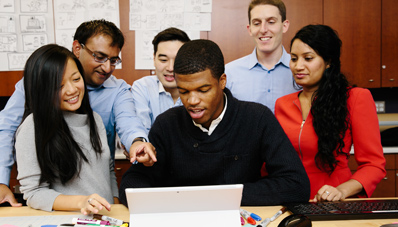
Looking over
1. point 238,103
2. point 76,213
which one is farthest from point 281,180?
point 76,213

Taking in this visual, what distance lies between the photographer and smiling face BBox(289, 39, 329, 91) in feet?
5.57

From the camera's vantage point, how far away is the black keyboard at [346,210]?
1086mm

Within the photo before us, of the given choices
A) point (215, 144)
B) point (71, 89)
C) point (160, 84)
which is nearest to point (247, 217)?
point (215, 144)

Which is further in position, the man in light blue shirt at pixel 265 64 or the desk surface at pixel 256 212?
the man in light blue shirt at pixel 265 64

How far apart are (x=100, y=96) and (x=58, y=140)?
0.64 meters

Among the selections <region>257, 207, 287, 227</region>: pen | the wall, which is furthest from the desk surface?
the wall

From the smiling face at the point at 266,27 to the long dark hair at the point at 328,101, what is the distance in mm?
411

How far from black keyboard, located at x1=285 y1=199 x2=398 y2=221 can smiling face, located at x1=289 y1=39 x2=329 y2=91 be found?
684 mm

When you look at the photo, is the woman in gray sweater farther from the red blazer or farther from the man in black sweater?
the red blazer

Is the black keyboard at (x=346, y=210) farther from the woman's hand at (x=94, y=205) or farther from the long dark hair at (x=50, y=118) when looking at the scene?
the long dark hair at (x=50, y=118)

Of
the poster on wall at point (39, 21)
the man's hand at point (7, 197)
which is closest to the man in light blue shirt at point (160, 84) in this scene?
the man's hand at point (7, 197)

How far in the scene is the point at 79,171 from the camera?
53.5 inches

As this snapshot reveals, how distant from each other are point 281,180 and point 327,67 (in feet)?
2.51

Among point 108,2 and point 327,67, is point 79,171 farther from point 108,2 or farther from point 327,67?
point 108,2
